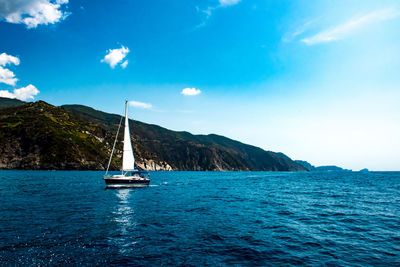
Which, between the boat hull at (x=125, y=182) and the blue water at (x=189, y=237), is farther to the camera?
the boat hull at (x=125, y=182)

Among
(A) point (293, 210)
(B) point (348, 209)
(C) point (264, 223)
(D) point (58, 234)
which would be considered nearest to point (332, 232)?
(C) point (264, 223)

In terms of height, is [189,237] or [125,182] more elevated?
[125,182]

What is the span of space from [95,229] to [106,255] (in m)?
5.96

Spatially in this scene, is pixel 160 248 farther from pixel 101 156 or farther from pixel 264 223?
pixel 101 156

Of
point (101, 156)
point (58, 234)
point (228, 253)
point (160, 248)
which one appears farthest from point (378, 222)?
point (101, 156)

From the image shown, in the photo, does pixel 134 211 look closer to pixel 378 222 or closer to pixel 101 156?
pixel 378 222

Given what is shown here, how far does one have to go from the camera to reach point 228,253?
13820 mm

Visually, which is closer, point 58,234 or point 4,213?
point 58,234

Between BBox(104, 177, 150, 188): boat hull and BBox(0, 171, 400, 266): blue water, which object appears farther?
BBox(104, 177, 150, 188): boat hull

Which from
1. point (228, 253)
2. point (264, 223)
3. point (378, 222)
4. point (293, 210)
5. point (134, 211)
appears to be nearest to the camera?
point (228, 253)

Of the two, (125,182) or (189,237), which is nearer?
(189,237)

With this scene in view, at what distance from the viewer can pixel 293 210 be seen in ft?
96.3

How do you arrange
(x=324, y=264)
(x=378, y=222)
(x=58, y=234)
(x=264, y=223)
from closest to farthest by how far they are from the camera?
1. (x=324, y=264)
2. (x=58, y=234)
3. (x=264, y=223)
4. (x=378, y=222)

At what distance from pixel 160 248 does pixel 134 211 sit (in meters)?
13.1
